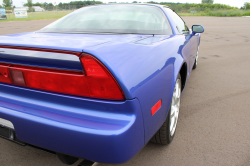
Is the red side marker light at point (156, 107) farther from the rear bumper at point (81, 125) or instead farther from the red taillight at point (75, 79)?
the red taillight at point (75, 79)

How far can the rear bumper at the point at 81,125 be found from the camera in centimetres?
114

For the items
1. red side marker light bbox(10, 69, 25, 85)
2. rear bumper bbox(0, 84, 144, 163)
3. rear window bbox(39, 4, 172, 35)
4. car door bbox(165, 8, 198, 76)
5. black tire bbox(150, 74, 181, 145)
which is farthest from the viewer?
car door bbox(165, 8, 198, 76)

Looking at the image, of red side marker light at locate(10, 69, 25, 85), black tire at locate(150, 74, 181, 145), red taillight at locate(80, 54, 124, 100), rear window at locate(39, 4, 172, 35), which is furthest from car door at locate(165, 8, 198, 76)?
red side marker light at locate(10, 69, 25, 85)

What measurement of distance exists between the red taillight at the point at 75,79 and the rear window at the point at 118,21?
0.93 m

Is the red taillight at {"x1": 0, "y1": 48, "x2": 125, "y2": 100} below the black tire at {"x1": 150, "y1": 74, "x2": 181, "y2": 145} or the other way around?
the other way around

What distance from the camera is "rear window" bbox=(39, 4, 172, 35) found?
2.14 metres

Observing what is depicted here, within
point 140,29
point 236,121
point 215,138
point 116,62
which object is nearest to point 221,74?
point 236,121

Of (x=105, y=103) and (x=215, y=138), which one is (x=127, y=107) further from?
(x=215, y=138)

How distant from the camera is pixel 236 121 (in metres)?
2.51

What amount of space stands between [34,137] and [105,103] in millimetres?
516

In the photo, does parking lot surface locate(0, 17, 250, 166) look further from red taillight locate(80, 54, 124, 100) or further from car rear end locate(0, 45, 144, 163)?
red taillight locate(80, 54, 124, 100)

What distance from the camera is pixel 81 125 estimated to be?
1.16 m

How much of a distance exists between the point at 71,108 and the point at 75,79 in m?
0.18

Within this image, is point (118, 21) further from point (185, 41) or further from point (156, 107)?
point (156, 107)
